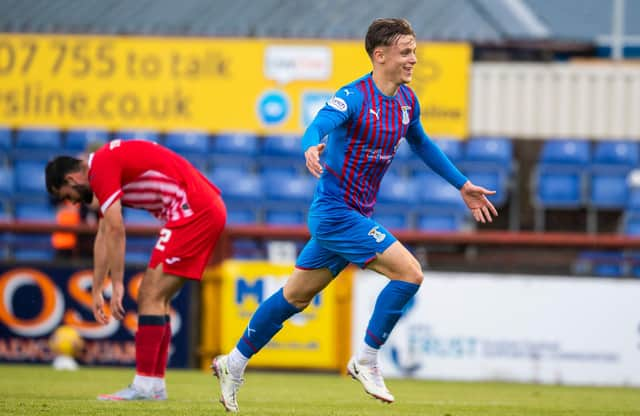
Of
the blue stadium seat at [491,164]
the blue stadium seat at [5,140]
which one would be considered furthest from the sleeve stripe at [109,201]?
the blue stadium seat at [5,140]

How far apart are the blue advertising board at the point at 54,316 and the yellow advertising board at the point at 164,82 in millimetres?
7076

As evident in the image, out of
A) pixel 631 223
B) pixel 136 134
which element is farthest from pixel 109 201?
pixel 631 223

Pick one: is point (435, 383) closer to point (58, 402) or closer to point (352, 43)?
point (58, 402)

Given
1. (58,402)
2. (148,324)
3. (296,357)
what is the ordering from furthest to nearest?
(296,357) → (148,324) → (58,402)

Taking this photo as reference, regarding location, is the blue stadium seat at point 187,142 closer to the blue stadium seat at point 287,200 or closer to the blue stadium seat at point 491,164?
the blue stadium seat at point 287,200

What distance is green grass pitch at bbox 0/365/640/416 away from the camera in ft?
20.6

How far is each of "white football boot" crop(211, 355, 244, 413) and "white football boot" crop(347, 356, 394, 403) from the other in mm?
656

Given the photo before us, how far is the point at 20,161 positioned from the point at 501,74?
7660 millimetres

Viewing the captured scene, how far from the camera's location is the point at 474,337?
10547 mm

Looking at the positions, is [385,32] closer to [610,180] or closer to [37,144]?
[610,180]

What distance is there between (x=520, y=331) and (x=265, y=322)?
484 cm

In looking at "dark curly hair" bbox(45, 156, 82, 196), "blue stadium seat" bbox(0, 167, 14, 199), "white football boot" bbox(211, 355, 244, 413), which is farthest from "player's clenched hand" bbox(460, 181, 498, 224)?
"blue stadium seat" bbox(0, 167, 14, 199)

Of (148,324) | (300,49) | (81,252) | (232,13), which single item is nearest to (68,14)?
(232,13)

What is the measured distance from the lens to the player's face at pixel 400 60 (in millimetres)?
6008
